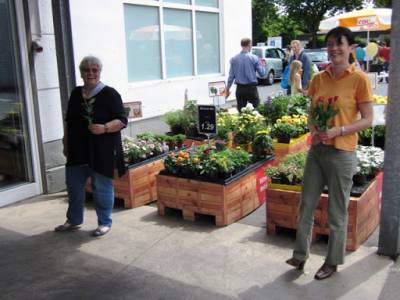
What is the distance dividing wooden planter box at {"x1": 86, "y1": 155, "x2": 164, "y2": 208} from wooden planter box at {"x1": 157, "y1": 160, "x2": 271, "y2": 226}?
1.33ft

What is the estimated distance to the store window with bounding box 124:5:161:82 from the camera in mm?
7734

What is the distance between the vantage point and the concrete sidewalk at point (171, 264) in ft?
11.7

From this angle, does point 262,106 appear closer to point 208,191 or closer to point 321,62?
point 208,191

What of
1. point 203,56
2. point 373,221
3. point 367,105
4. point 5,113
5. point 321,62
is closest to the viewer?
point 367,105

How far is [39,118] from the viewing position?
5930mm

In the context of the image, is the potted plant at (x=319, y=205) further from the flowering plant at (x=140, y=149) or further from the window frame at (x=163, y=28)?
the window frame at (x=163, y=28)

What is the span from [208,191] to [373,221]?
1668mm

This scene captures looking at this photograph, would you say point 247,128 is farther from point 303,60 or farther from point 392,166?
point 303,60

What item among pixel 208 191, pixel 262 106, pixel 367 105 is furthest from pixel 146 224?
pixel 262 106

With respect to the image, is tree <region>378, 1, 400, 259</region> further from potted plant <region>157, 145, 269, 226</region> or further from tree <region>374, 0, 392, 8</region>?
tree <region>374, 0, 392, 8</region>

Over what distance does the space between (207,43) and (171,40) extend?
1392 mm

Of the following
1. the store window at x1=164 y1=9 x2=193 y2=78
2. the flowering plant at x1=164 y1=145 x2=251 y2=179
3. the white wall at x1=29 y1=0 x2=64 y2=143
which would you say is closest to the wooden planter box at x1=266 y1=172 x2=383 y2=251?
the flowering plant at x1=164 y1=145 x2=251 y2=179

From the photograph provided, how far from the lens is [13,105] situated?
5.78 m

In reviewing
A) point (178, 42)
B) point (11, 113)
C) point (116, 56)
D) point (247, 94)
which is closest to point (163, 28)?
point (178, 42)
